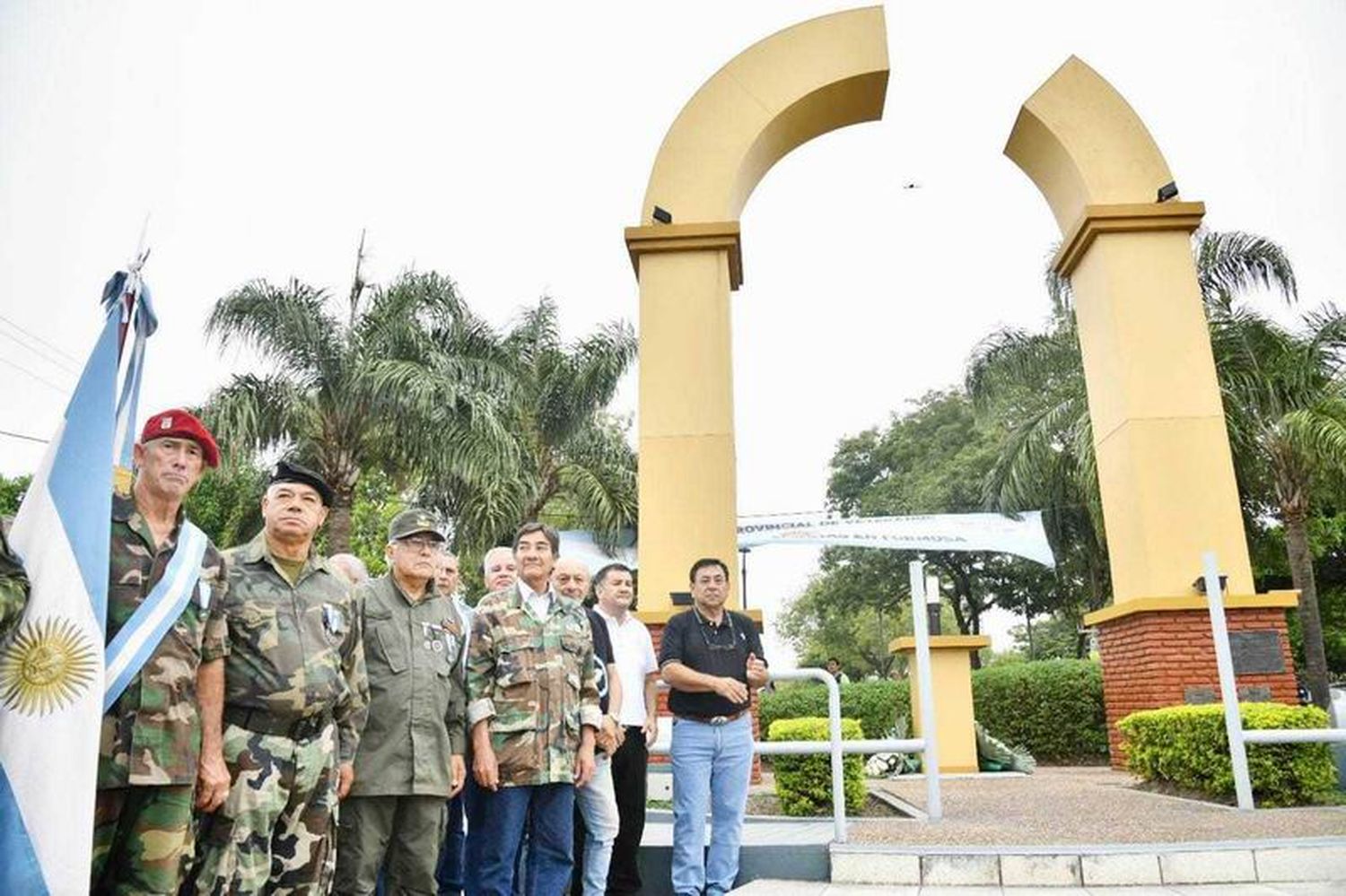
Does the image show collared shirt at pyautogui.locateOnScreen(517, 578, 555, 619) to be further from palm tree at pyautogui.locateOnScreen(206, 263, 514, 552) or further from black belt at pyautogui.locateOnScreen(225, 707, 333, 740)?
palm tree at pyautogui.locateOnScreen(206, 263, 514, 552)

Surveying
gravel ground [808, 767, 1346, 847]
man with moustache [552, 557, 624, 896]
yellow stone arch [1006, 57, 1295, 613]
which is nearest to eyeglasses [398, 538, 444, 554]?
man with moustache [552, 557, 624, 896]

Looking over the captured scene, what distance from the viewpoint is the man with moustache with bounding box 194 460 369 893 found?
2568 mm

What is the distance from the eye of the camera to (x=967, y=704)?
985 centimetres

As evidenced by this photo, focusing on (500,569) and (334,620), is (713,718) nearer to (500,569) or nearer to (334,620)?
(500,569)

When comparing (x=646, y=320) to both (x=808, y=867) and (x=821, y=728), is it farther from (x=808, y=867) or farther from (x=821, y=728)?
(x=808, y=867)

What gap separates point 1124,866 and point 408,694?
2.96 meters

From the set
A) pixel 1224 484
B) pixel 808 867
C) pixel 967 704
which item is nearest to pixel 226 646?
pixel 808 867

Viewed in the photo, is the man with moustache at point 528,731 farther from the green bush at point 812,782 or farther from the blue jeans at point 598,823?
the green bush at point 812,782

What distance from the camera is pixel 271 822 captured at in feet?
8.61

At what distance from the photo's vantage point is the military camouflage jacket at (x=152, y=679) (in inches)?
91.1

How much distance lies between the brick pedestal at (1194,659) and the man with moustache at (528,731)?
18.5 feet

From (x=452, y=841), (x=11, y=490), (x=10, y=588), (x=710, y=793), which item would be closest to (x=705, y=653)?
(x=710, y=793)

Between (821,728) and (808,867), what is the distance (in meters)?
1.53

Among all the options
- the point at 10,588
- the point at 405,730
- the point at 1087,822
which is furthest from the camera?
the point at 1087,822
